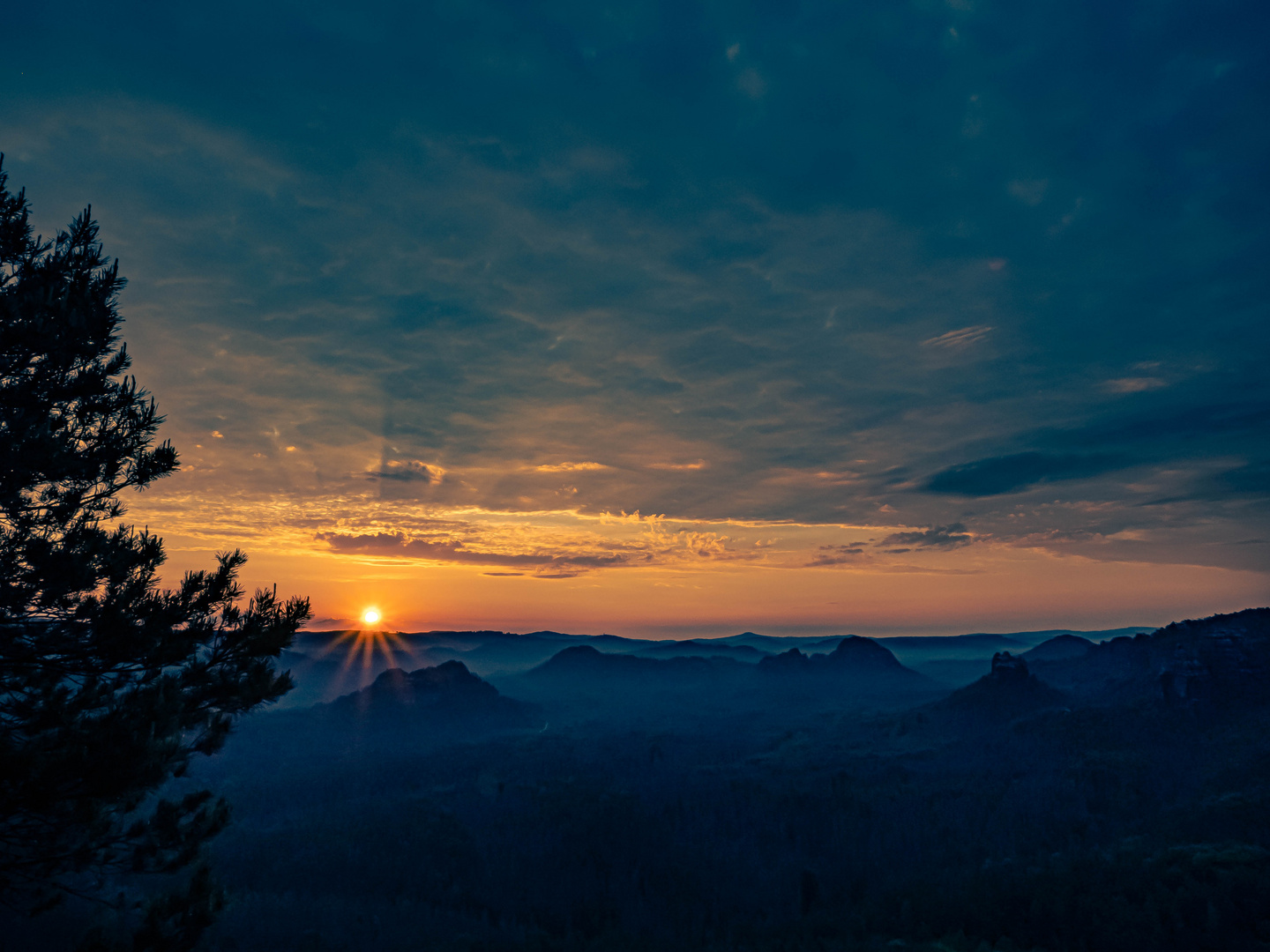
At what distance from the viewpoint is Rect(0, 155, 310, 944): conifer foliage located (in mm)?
15586

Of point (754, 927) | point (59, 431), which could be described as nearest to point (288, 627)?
point (59, 431)

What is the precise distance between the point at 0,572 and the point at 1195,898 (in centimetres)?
13230

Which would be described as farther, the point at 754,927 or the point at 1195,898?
the point at 754,927

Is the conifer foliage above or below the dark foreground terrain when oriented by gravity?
above

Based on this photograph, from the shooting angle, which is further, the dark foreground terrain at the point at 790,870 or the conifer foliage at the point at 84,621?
the dark foreground terrain at the point at 790,870

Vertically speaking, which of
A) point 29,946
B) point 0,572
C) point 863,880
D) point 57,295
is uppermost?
point 57,295

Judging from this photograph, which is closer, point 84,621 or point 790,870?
point 84,621

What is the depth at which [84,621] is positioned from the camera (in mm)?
16828

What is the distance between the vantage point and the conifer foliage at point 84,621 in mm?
15586

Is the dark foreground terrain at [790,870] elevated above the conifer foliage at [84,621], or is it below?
below

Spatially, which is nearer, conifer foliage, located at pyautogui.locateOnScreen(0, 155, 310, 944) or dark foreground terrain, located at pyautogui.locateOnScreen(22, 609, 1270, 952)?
conifer foliage, located at pyautogui.locateOnScreen(0, 155, 310, 944)

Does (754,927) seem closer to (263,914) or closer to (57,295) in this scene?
(263,914)

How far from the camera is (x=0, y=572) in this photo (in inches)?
615

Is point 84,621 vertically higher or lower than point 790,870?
higher
